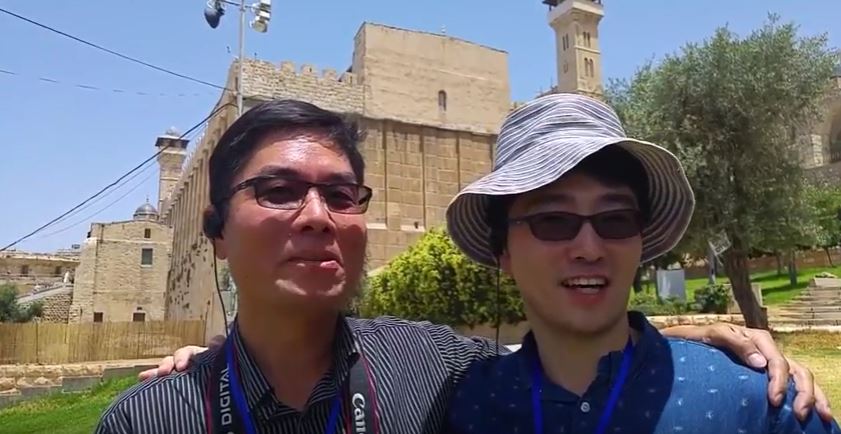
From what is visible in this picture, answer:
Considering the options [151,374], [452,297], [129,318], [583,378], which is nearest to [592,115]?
[583,378]

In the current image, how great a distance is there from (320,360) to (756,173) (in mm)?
13708

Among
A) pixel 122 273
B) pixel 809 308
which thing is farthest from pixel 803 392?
pixel 122 273

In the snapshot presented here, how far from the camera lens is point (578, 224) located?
4.88ft

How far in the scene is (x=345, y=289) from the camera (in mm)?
1514

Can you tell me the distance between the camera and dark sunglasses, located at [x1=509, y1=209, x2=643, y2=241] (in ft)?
4.88

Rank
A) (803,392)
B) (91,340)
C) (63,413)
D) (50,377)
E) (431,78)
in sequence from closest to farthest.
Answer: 1. (803,392)
2. (63,413)
3. (50,377)
4. (91,340)
5. (431,78)

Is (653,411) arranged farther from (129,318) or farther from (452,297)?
(129,318)

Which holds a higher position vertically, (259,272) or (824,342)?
(259,272)

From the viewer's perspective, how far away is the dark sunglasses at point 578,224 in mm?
1486

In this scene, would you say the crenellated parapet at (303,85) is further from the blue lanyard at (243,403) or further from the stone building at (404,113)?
the blue lanyard at (243,403)

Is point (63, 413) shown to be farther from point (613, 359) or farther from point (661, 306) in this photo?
point (661, 306)

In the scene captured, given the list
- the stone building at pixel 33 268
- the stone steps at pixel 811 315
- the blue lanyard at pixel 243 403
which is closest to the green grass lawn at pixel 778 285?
the stone steps at pixel 811 315

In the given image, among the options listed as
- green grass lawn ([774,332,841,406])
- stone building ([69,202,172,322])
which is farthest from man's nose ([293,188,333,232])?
stone building ([69,202,172,322])

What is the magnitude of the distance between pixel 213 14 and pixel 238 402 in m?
15.1
